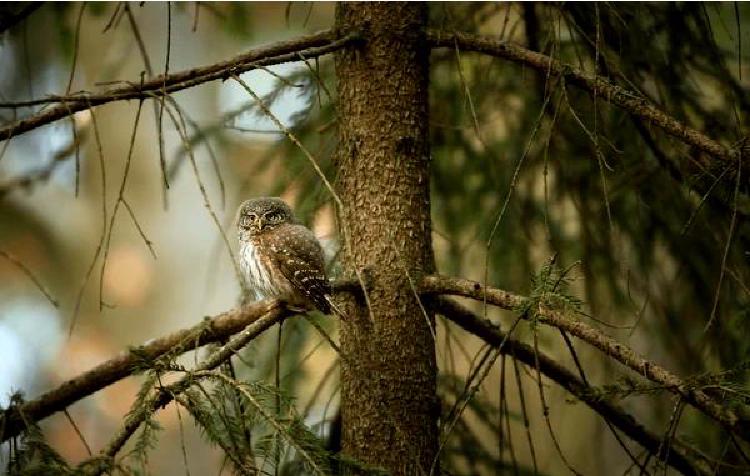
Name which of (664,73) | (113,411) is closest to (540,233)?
(664,73)

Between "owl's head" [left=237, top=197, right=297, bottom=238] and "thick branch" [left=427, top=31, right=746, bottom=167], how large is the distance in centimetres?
83

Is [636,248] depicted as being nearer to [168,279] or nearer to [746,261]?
[746,261]

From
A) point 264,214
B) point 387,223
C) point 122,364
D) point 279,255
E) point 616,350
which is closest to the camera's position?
point 616,350

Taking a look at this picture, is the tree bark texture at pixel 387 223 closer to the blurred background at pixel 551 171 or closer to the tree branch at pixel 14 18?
the blurred background at pixel 551 171

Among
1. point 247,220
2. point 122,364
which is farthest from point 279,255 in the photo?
point 122,364

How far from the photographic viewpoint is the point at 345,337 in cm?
237

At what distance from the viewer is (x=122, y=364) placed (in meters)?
2.06

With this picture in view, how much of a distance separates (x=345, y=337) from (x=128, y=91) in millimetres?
877

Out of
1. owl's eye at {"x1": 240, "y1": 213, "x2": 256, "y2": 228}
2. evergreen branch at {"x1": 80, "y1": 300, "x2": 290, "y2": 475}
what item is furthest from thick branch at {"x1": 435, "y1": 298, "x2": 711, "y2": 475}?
owl's eye at {"x1": 240, "y1": 213, "x2": 256, "y2": 228}

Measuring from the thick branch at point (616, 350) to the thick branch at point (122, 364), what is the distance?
1.56 feet

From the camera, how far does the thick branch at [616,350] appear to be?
1805 mm

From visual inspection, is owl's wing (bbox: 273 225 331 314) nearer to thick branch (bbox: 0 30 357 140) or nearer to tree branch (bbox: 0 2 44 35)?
thick branch (bbox: 0 30 357 140)

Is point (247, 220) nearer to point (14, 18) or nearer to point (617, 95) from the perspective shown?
point (14, 18)

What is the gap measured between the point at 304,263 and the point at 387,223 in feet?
1.48
